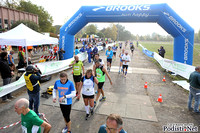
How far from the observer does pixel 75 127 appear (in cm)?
410

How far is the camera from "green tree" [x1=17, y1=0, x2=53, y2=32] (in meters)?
45.4

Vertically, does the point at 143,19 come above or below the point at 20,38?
above

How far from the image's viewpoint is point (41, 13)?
49.8 meters

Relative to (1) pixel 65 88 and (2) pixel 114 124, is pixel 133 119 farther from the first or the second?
(2) pixel 114 124

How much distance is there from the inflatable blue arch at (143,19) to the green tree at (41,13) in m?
43.1

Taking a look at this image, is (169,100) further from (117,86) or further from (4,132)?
(4,132)

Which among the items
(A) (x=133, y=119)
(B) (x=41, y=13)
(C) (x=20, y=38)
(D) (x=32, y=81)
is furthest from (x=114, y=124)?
(B) (x=41, y=13)

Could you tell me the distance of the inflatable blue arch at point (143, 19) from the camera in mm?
9117

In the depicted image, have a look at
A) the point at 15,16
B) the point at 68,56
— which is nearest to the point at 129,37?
the point at 15,16

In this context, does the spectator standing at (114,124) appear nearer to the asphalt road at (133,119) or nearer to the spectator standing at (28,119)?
the spectator standing at (28,119)

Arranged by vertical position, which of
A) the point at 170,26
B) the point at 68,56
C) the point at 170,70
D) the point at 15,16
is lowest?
the point at 170,70

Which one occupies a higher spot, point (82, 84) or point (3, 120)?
point (82, 84)

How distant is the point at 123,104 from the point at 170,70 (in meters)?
6.56

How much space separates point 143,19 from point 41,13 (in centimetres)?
4977
